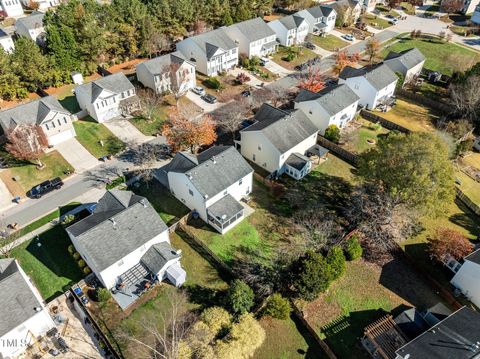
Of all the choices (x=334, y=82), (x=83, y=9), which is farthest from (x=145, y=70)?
(x=334, y=82)

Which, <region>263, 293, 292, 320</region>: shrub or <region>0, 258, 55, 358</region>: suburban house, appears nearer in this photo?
<region>0, 258, 55, 358</region>: suburban house

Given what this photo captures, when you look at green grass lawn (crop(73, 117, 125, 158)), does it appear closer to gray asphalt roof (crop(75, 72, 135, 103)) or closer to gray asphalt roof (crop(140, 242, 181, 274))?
gray asphalt roof (crop(75, 72, 135, 103))

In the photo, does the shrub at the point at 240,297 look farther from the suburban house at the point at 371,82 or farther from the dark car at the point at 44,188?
the suburban house at the point at 371,82

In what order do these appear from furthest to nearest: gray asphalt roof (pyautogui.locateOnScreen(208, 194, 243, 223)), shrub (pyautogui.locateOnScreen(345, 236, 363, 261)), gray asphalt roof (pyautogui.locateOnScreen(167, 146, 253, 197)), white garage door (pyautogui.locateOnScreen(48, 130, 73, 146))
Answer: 1. white garage door (pyautogui.locateOnScreen(48, 130, 73, 146))
2. gray asphalt roof (pyautogui.locateOnScreen(167, 146, 253, 197))
3. gray asphalt roof (pyautogui.locateOnScreen(208, 194, 243, 223))
4. shrub (pyautogui.locateOnScreen(345, 236, 363, 261))

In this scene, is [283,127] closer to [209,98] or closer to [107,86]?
[209,98]

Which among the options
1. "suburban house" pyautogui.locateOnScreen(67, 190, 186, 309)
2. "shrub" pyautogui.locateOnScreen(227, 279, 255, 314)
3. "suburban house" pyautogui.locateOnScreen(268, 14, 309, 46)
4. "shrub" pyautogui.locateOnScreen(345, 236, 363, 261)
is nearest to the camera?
"shrub" pyautogui.locateOnScreen(227, 279, 255, 314)

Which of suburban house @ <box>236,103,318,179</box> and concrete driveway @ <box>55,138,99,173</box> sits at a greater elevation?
suburban house @ <box>236,103,318,179</box>

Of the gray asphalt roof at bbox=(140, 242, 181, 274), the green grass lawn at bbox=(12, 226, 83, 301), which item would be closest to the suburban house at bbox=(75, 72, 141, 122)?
the green grass lawn at bbox=(12, 226, 83, 301)

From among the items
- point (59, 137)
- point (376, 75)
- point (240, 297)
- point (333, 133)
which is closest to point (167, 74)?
point (59, 137)
